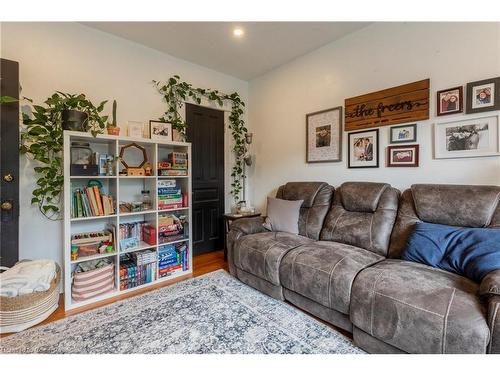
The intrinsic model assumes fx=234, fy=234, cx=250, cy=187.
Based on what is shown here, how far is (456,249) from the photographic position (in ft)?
4.96

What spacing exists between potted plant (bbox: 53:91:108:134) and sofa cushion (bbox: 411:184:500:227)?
9.41 feet

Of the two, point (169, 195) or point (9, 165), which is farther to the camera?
point (169, 195)

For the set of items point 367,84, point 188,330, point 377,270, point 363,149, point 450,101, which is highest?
point 367,84

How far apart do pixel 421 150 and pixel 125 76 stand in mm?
3174

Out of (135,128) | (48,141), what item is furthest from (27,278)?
(135,128)

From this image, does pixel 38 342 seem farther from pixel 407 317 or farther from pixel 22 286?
pixel 407 317

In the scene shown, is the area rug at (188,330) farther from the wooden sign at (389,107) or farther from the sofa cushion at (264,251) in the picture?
the wooden sign at (389,107)

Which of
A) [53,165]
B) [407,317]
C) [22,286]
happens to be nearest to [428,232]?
[407,317]

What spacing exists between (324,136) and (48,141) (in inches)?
110

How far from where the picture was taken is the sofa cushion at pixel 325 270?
1.54 meters

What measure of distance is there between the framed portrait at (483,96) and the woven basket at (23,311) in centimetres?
364

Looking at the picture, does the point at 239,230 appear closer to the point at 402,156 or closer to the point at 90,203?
the point at 90,203

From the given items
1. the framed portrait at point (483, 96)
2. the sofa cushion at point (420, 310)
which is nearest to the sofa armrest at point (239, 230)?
the sofa cushion at point (420, 310)

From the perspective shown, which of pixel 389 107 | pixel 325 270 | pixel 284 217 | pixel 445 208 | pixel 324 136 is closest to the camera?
pixel 325 270
